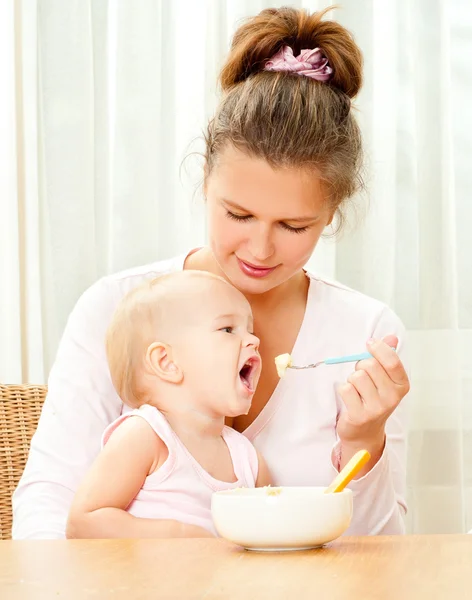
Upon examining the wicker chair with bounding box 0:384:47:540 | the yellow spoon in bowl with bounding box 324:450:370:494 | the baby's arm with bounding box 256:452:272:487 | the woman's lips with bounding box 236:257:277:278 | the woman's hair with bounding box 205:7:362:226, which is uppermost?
the woman's hair with bounding box 205:7:362:226

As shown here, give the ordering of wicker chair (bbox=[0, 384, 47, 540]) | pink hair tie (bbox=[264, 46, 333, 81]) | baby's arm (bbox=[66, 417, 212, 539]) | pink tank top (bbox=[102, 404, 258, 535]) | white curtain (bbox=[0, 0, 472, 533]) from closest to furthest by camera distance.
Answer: baby's arm (bbox=[66, 417, 212, 539]), pink tank top (bbox=[102, 404, 258, 535]), pink hair tie (bbox=[264, 46, 333, 81]), wicker chair (bbox=[0, 384, 47, 540]), white curtain (bbox=[0, 0, 472, 533])

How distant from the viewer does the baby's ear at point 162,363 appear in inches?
58.2

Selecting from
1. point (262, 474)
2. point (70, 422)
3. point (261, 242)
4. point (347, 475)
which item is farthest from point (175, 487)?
point (347, 475)

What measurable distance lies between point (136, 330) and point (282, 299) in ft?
1.26

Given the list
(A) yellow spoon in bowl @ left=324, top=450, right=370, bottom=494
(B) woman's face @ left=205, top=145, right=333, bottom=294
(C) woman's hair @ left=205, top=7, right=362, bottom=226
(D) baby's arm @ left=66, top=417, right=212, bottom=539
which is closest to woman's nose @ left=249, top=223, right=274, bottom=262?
(B) woman's face @ left=205, top=145, right=333, bottom=294

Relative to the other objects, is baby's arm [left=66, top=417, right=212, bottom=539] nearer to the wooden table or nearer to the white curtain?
the wooden table

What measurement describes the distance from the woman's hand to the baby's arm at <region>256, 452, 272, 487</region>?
0.18 meters

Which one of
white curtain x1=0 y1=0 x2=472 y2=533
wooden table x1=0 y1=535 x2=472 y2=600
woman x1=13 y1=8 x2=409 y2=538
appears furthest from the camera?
white curtain x1=0 y1=0 x2=472 y2=533

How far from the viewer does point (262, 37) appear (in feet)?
5.34

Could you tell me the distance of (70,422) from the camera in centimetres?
162

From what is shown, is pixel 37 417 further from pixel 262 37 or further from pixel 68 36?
pixel 68 36

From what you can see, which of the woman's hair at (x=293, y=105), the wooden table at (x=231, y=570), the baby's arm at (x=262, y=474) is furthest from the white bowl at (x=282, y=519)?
the woman's hair at (x=293, y=105)

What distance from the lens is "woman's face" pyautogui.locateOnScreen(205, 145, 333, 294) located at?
148 centimetres

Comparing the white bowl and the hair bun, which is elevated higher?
the hair bun
